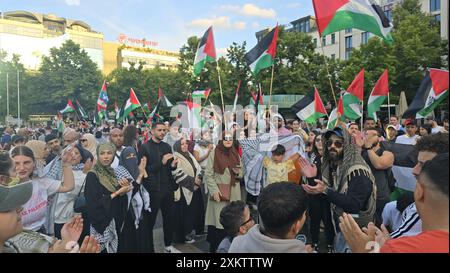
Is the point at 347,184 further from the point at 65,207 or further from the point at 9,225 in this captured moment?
the point at 65,207

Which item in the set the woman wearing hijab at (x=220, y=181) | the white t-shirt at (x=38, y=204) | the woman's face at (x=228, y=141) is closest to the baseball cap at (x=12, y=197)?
the white t-shirt at (x=38, y=204)

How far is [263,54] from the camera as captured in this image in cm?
759

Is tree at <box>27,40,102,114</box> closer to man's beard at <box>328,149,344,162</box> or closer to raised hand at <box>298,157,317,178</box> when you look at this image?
raised hand at <box>298,157,317,178</box>

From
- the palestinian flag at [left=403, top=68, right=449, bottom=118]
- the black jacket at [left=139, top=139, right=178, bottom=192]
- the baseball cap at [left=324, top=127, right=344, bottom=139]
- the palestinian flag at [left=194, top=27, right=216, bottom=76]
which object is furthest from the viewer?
the palestinian flag at [left=194, top=27, right=216, bottom=76]

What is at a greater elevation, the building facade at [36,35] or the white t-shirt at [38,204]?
the building facade at [36,35]

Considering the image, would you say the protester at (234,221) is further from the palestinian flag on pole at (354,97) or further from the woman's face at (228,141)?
the palestinian flag on pole at (354,97)

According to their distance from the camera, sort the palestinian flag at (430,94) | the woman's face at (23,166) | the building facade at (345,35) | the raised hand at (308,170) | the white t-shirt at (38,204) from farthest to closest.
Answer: the building facade at (345,35)
the palestinian flag at (430,94)
the raised hand at (308,170)
the woman's face at (23,166)
the white t-shirt at (38,204)

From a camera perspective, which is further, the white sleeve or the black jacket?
the black jacket

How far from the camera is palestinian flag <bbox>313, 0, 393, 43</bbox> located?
489cm

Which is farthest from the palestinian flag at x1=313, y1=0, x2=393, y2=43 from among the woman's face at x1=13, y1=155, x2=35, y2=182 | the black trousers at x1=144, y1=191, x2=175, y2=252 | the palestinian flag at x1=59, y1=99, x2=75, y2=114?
the palestinian flag at x1=59, y1=99, x2=75, y2=114

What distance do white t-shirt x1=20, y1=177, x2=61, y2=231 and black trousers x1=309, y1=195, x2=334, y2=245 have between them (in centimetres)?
292

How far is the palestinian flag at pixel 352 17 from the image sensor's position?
16.0 ft

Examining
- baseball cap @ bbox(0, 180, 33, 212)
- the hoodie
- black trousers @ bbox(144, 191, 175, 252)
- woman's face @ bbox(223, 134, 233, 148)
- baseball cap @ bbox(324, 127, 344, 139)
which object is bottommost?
black trousers @ bbox(144, 191, 175, 252)
